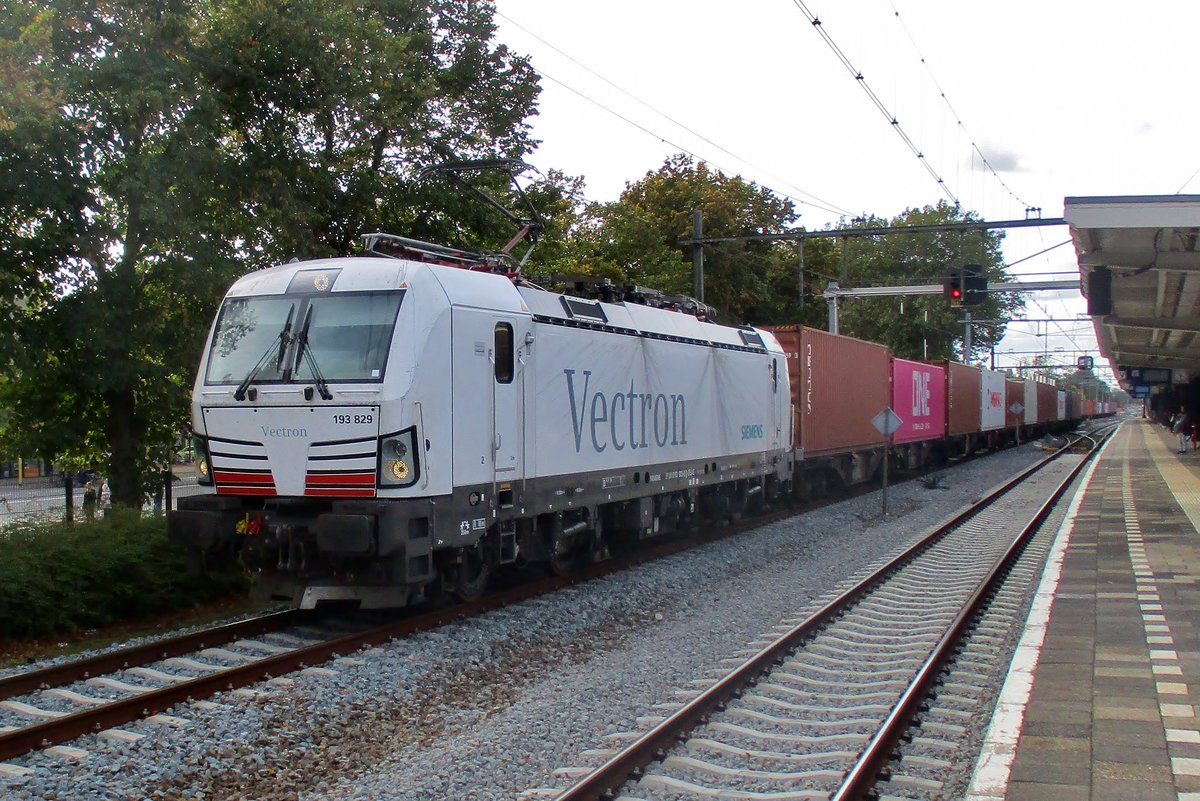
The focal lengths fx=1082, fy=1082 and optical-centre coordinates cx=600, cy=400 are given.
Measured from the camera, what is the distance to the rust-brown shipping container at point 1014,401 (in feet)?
150

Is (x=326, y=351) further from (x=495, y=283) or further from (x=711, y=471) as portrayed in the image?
(x=711, y=471)

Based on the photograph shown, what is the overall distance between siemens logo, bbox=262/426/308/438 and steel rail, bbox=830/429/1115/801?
5.03 m

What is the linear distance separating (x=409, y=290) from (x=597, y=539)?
4.73 m

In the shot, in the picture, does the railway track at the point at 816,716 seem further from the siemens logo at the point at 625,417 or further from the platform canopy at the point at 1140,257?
the platform canopy at the point at 1140,257

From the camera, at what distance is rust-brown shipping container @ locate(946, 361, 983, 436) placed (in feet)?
112

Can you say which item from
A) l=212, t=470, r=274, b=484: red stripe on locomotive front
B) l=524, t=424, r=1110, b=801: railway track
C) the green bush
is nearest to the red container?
l=524, t=424, r=1110, b=801: railway track

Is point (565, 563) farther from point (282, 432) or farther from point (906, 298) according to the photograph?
point (906, 298)

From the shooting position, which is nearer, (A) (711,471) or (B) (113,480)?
(B) (113,480)

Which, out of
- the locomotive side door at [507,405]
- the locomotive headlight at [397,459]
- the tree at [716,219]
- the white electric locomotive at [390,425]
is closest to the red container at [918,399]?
the tree at [716,219]

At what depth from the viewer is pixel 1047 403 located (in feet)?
199

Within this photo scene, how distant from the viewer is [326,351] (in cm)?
905

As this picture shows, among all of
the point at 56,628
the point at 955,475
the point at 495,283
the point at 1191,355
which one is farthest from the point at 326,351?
the point at 1191,355

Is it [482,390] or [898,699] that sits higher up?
[482,390]

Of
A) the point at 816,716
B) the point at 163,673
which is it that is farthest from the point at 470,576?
the point at 816,716
